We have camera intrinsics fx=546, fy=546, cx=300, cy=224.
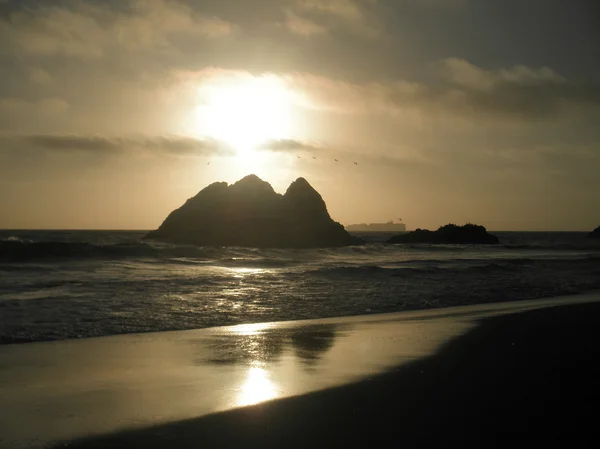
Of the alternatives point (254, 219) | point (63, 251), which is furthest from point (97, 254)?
point (254, 219)

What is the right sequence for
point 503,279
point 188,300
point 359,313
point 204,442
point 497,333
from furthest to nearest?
point 503,279, point 188,300, point 359,313, point 497,333, point 204,442

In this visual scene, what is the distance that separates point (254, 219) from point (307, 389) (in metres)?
69.0

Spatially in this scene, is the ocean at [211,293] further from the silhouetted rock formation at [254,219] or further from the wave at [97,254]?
the silhouetted rock formation at [254,219]

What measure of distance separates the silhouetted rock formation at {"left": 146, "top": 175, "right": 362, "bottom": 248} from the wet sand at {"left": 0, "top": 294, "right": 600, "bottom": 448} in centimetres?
6095

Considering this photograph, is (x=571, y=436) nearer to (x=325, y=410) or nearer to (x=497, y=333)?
(x=325, y=410)

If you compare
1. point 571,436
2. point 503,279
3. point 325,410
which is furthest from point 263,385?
point 503,279

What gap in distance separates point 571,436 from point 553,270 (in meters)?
34.8

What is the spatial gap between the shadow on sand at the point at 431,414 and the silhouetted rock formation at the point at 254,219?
64.2 meters

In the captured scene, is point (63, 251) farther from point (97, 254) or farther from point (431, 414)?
point (431, 414)

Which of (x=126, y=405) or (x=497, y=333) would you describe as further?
(x=497, y=333)

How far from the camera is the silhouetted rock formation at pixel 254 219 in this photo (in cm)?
7406

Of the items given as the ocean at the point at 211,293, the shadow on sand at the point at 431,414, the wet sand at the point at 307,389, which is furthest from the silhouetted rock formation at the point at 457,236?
the shadow on sand at the point at 431,414

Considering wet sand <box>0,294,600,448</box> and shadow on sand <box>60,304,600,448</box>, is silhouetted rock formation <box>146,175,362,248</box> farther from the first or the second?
shadow on sand <box>60,304,600,448</box>

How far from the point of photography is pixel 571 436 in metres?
5.85
